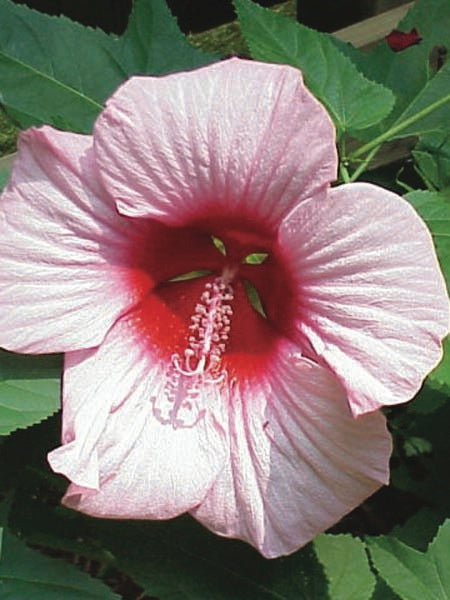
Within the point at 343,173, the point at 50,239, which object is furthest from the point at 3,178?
the point at 343,173

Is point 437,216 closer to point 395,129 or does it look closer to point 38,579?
point 395,129

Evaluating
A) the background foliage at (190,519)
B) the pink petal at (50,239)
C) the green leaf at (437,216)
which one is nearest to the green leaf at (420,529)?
the background foliage at (190,519)

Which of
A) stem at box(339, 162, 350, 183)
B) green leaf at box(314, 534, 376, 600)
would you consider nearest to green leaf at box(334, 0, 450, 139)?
stem at box(339, 162, 350, 183)

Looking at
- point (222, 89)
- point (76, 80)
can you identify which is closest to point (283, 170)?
point (222, 89)

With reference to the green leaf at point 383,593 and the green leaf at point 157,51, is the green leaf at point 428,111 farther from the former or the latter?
the green leaf at point 383,593

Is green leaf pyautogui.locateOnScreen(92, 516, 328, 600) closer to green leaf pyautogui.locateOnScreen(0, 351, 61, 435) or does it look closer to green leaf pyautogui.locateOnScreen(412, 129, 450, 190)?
green leaf pyautogui.locateOnScreen(0, 351, 61, 435)

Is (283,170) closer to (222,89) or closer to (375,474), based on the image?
(222,89)
